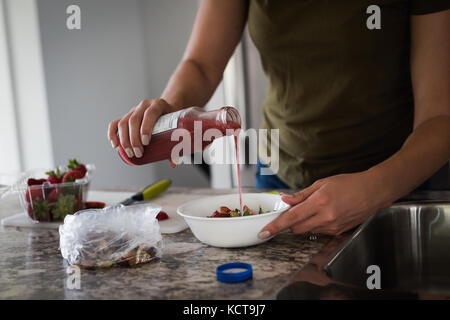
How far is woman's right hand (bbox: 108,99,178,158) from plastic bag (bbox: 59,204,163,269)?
16 cm

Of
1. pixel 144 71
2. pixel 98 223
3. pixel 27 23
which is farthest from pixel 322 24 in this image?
pixel 27 23

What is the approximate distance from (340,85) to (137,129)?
599 mm

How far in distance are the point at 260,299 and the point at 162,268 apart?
0.21 metres

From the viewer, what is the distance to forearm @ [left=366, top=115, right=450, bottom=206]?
1000 mm

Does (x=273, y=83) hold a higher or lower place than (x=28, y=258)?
higher

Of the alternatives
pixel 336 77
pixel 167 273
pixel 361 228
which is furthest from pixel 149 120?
pixel 336 77

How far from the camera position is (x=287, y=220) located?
0.90m

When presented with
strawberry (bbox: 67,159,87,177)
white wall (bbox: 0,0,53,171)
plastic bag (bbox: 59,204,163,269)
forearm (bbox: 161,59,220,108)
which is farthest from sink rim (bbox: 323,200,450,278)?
white wall (bbox: 0,0,53,171)

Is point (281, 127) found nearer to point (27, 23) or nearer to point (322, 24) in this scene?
point (322, 24)

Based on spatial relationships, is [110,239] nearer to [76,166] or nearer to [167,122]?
[167,122]

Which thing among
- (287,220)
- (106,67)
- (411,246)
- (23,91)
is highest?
(106,67)

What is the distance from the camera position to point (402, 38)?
1320 mm
